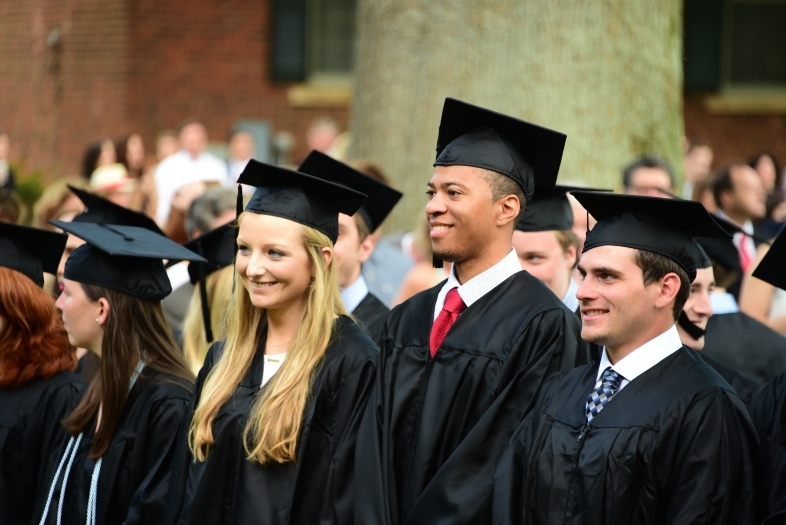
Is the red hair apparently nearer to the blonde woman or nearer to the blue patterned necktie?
the blonde woman

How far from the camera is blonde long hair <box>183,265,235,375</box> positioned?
5.36 m

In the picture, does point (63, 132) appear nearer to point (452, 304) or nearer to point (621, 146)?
point (621, 146)

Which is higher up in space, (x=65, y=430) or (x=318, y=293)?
(x=318, y=293)

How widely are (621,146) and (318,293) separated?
176 inches

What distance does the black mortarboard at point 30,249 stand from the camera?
5043 millimetres

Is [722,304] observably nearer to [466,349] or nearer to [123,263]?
[466,349]

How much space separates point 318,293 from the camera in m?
4.20

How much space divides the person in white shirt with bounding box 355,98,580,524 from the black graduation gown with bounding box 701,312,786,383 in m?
1.87

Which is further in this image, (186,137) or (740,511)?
(186,137)

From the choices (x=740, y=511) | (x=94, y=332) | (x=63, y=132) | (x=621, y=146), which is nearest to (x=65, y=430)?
(x=94, y=332)

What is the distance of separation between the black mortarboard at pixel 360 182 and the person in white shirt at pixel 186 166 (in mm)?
5976

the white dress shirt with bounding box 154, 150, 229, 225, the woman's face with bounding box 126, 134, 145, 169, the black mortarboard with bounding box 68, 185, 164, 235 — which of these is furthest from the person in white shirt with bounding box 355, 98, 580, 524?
the white dress shirt with bounding box 154, 150, 229, 225

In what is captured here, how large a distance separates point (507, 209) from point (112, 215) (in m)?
2.16

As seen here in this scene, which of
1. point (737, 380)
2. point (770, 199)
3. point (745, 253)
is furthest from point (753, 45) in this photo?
point (737, 380)
